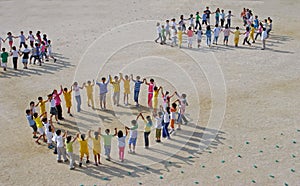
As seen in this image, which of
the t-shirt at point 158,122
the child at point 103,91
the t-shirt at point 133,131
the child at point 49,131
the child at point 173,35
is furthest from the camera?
the child at point 173,35

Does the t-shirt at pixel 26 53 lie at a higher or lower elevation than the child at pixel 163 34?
lower

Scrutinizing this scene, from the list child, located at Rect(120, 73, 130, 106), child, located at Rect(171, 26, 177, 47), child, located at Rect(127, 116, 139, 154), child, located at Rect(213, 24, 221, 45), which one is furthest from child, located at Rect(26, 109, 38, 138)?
child, located at Rect(213, 24, 221, 45)

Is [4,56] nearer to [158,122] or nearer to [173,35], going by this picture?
[173,35]

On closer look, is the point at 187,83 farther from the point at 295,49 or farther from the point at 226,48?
the point at 295,49

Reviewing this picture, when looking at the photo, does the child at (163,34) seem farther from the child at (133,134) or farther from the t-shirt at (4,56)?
the child at (133,134)

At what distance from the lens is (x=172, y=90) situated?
20.9 meters

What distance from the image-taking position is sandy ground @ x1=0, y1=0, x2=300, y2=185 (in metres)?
14.7

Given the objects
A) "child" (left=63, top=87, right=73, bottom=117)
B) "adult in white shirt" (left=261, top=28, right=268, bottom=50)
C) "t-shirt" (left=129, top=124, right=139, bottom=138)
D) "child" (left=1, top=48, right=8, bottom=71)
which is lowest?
"t-shirt" (left=129, top=124, right=139, bottom=138)

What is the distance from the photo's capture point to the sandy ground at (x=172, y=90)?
48.3 feet

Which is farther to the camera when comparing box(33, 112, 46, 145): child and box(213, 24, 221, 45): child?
box(213, 24, 221, 45): child

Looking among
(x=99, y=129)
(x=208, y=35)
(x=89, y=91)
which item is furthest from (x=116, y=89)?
(x=208, y=35)

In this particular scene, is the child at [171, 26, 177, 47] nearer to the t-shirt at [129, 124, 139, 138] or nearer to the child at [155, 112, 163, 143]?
the child at [155, 112, 163, 143]

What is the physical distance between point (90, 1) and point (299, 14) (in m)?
18.2

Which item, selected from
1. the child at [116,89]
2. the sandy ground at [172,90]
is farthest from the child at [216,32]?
the child at [116,89]
